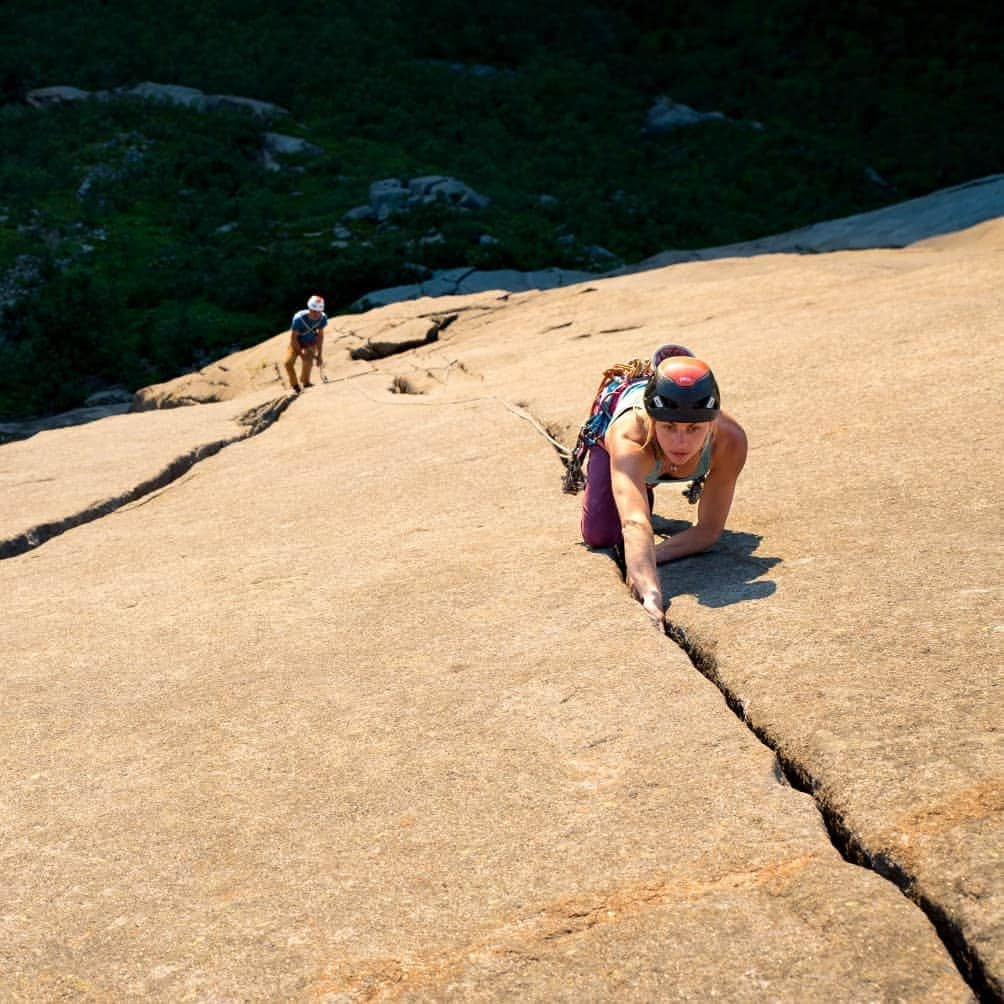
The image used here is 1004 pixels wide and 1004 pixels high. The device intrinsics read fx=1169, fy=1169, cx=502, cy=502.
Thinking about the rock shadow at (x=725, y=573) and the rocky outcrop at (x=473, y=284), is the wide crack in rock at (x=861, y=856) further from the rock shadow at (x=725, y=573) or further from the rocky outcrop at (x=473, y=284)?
the rocky outcrop at (x=473, y=284)

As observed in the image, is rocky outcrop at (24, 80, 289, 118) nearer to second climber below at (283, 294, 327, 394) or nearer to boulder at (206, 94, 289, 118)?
boulder at (206, 94, 289, 118)

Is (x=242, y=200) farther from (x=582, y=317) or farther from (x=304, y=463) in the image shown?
(x=304, y=463)

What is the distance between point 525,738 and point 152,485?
15.5 ft

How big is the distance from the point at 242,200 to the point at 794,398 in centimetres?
2027

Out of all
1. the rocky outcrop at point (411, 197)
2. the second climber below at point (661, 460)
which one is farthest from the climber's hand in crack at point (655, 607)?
the rocky outcrop at point (411, 197)

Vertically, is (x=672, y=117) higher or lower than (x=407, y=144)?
higher

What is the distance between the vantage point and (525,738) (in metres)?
3.06

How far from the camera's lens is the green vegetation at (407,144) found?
20.5 m

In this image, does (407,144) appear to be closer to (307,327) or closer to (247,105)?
(247,105)

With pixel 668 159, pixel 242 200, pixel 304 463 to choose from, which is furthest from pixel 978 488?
pixel 668 159

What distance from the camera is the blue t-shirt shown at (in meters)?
12.1

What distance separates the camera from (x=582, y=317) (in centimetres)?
1122

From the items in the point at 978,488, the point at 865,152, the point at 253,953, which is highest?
the point at 865,152

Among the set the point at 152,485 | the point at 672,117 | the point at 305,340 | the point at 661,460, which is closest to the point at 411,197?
the point at 672,117
